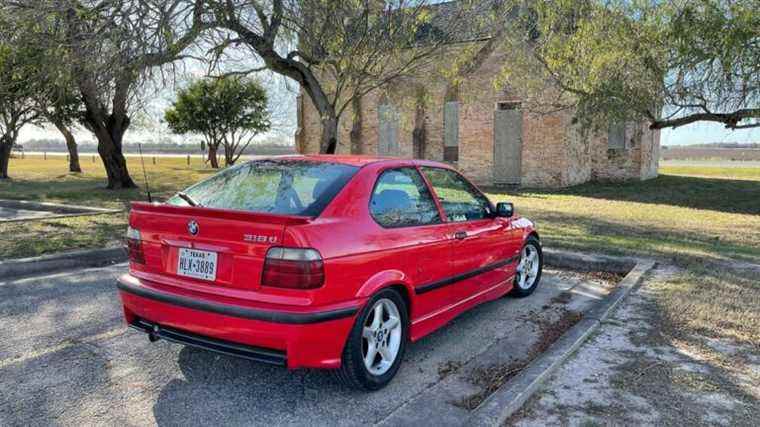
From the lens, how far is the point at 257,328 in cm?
301

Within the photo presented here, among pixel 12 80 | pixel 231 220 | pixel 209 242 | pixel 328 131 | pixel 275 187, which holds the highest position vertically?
pixel 12 80

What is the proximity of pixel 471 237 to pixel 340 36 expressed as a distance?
887 centimetres

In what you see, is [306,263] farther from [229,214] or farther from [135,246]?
[135,246]

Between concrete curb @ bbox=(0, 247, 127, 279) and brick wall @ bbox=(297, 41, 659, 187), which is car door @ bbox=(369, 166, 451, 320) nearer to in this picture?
concrete curb @ bbox=(0, 247, 127, 279)

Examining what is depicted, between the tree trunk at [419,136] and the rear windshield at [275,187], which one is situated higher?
the tree trunk at [419,136]

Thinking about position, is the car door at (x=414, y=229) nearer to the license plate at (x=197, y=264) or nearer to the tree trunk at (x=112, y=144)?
the license plate at (x=197, y=264)

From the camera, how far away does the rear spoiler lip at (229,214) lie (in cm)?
305

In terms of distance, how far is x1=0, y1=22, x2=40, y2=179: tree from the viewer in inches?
412


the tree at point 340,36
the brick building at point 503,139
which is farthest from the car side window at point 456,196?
the brick building at point 503,139

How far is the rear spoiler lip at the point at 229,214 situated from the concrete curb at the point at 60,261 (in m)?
3.97

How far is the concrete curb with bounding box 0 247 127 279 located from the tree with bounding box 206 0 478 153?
6235mm

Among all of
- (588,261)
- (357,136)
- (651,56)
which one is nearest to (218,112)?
(357,136)

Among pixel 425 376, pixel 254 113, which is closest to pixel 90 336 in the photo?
pixel 425 376

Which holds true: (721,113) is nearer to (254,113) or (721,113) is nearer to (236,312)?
(236,312)
